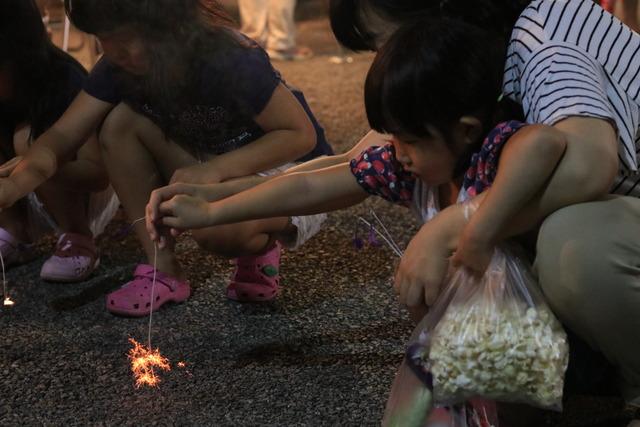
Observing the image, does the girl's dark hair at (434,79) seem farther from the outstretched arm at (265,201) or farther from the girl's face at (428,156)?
the outstretched arm at (265,201)

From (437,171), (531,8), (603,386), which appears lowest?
(603,386)

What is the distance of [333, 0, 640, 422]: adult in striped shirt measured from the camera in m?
1.00

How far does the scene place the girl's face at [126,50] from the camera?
142 centimetres

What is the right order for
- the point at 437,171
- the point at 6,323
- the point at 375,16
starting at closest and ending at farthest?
the point at 437,171 < the point at 375,16 < the point at 6,323

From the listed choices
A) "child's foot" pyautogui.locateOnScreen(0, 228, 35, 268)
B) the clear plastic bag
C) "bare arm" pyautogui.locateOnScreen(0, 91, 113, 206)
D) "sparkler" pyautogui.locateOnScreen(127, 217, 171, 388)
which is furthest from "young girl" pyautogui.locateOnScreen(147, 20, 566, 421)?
"child's foot" pyautogui.locateOnScreen(0, 228, 35, 268)

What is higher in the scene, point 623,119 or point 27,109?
point 623,119

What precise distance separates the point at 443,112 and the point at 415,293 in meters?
0.21

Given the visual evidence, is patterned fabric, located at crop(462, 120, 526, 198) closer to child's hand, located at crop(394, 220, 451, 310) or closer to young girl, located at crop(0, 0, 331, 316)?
child's hand, located at crop(394, 220, 451, 310)

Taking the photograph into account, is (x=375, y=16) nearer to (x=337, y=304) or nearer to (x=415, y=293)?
(x=415, y=293)

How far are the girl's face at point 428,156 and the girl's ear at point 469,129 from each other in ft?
0.03

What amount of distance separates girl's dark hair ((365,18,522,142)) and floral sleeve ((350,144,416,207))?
0.10m

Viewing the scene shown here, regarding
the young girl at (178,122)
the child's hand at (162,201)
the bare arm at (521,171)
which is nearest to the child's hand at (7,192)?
the young girl at (178,122)

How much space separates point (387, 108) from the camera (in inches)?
40.9

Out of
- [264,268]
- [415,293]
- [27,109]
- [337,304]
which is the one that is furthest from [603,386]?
[27,109]
